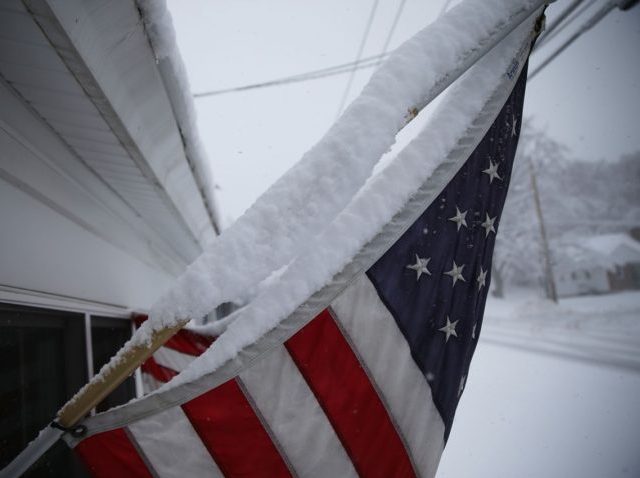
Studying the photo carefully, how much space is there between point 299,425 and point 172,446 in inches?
17.7

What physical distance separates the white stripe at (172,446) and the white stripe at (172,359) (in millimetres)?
1733

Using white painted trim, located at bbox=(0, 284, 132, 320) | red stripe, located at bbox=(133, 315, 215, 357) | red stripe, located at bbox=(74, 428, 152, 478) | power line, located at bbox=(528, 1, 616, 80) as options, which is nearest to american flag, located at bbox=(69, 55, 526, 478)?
red stripe, located at bbox=(74, 428, 152, 478)

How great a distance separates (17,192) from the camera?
5.72 feet

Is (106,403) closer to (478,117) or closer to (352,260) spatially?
(352,260)

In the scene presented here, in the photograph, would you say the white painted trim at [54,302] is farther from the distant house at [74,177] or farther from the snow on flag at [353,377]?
the snow on flag at [353,377]

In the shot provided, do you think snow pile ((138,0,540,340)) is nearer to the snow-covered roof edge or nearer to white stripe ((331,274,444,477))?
white stripe ((331,274,444,477))

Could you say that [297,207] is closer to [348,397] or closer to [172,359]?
[348,397]

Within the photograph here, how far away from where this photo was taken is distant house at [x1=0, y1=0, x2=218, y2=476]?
1.09 meters

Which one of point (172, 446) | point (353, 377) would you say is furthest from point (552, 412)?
point (172, 446)

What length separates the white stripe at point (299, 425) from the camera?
1155 mm

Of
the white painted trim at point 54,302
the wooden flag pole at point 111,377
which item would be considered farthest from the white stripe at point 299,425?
the white painted trim at point 54,302

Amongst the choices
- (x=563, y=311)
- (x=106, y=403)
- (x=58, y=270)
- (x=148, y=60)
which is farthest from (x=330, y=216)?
(x=563, y=311)

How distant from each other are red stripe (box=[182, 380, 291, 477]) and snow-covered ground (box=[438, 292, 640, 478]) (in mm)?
3200

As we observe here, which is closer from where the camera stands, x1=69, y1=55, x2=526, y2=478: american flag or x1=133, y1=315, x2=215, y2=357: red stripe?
x1=69, y1=55, x2=526, y2=478: american flag
